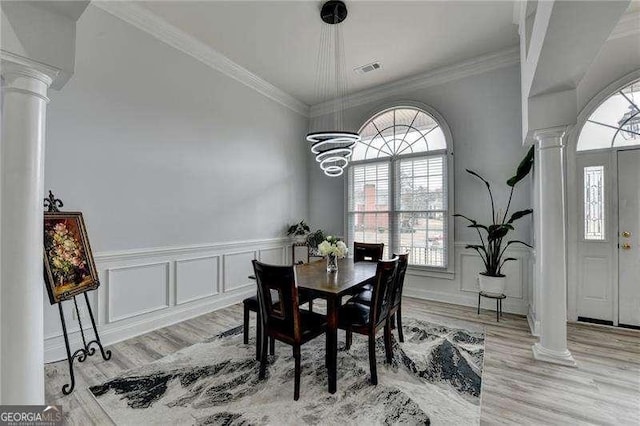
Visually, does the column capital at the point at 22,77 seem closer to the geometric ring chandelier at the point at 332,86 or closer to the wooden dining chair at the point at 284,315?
the wooden dining chair at the point at 284,315

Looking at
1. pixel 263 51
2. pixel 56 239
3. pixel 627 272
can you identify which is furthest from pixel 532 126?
pixel 56 239

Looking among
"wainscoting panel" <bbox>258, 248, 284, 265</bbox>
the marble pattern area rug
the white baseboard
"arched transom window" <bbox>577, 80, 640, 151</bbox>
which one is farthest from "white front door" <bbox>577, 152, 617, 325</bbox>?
the white baseboard

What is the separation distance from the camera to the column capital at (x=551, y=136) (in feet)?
9.13

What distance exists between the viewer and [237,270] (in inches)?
177

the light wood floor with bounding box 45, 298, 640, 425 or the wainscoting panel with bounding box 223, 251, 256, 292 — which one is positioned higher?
the wainscoting panel with bounding box 223, 251, 256, 292

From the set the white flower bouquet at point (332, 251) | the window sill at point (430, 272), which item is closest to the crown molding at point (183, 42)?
the white flower bouquet at point (332, 251)

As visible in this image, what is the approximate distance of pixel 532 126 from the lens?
2.86 metres

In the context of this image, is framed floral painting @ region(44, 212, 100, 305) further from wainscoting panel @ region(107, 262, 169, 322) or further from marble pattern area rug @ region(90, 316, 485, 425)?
marble pattern area rug @ region(90, 316, 485, 425)

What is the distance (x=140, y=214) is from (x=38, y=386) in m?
2.09

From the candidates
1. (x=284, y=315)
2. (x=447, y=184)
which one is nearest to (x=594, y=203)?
(x=447, y=184)

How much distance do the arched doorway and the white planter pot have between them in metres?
0.82

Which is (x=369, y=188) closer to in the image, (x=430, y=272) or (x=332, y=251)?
(x=430, y=272)

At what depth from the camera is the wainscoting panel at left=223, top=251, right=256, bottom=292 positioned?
4340 millimetres

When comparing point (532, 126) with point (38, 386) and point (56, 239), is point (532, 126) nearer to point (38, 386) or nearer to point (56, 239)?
point (38, 386)
